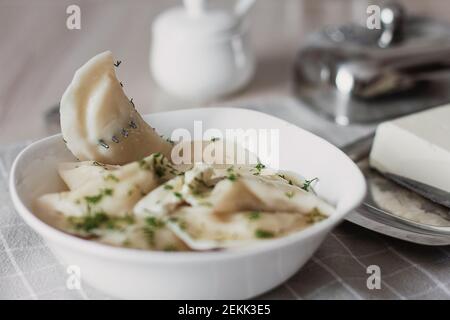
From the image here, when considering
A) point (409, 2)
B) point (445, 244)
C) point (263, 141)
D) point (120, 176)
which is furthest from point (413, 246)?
→ point (409, 2)

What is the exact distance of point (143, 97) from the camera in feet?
6.17

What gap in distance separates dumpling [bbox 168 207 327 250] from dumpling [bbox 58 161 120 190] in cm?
15

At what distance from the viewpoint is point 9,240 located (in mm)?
1136

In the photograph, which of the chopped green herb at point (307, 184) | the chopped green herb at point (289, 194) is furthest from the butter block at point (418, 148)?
the chopped green herb at point (289, 194)

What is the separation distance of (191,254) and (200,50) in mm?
1047

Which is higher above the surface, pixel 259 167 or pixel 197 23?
pixel 197 23

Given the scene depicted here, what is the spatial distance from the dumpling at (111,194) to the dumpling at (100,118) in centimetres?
11

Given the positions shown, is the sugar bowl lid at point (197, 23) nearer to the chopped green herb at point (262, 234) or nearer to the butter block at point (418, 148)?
the butter block at point (418, 148)

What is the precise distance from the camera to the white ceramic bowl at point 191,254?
0.81 m

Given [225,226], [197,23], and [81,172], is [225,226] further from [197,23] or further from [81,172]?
[197,23]
